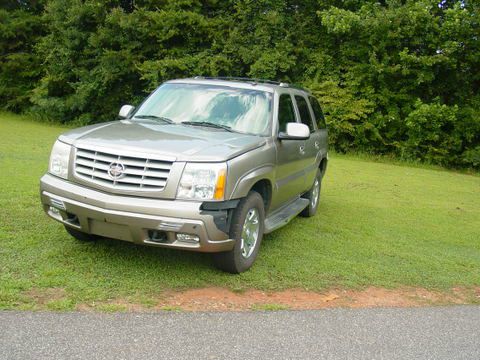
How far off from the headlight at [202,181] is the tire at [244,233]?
372 millimetres

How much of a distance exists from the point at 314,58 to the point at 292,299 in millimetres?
16928

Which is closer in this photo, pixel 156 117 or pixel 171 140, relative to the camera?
pixel 171 140

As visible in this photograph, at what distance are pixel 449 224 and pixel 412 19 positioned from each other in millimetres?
11363

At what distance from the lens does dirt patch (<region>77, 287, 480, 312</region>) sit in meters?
4.24

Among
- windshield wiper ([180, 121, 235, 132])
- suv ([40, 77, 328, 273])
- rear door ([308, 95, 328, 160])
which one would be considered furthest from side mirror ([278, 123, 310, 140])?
rear door ([308, 95, 328, 160])

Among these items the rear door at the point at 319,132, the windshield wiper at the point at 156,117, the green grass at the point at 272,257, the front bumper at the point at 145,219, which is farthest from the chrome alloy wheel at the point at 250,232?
the rear door at the point at 319,132

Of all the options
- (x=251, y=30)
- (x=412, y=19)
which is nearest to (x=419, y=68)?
(x=412, y=19)

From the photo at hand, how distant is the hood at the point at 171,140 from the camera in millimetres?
4547

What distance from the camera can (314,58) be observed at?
66.5ft

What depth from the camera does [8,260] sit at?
4.75 metres

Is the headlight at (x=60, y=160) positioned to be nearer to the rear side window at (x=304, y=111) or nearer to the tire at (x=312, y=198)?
the rear side window at (x=304, y=111)

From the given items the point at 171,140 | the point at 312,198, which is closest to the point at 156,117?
the point at 171,140

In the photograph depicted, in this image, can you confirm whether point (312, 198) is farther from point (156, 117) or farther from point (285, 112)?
point (156, 117)

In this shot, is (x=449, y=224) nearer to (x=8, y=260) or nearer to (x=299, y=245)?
(x=299, y=245)
